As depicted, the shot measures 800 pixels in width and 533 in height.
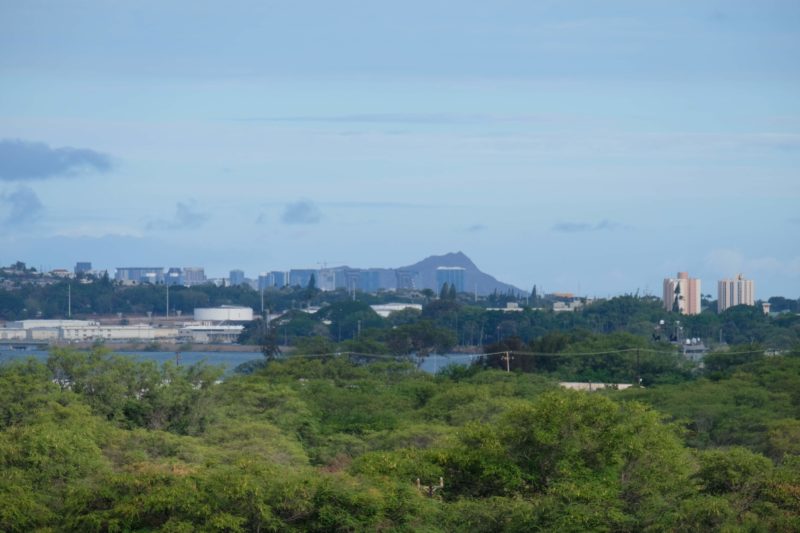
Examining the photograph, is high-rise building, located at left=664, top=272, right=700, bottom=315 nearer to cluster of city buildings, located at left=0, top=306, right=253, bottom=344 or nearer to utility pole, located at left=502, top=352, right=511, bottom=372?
cluster of city buildings, located at left=0, top=306, right=253, bottom=344

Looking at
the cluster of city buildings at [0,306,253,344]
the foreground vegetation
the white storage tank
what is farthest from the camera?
the white storage tank

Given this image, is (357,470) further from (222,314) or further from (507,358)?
(222,314)

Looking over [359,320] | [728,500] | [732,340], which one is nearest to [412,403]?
[728,500]

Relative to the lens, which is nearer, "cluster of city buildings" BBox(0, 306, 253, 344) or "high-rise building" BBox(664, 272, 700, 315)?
"cluster of city buildings" BBox(0, 306, 253, 344)

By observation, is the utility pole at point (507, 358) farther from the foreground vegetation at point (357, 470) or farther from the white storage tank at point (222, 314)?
the white storage tank at point (222, 314)

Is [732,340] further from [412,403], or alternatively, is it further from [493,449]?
[493,449]

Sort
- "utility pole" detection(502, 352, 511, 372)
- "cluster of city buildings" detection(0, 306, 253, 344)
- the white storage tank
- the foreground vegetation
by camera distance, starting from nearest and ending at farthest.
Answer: the foreground vegetation, "utility pole" detection(502, 352, 511, 372), "cluster of city buildings" detection(0, 306, 253, 344), the white storage tank

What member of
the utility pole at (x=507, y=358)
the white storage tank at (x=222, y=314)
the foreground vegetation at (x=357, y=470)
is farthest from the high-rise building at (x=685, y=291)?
the foreground vegetation at (x=357, y=470)

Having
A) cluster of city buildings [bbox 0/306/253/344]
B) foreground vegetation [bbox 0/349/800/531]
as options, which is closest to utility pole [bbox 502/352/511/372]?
foreground vegetation [bbox 0/349/800/531]

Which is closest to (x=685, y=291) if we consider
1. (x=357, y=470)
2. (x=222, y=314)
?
(x=222, y=314)
